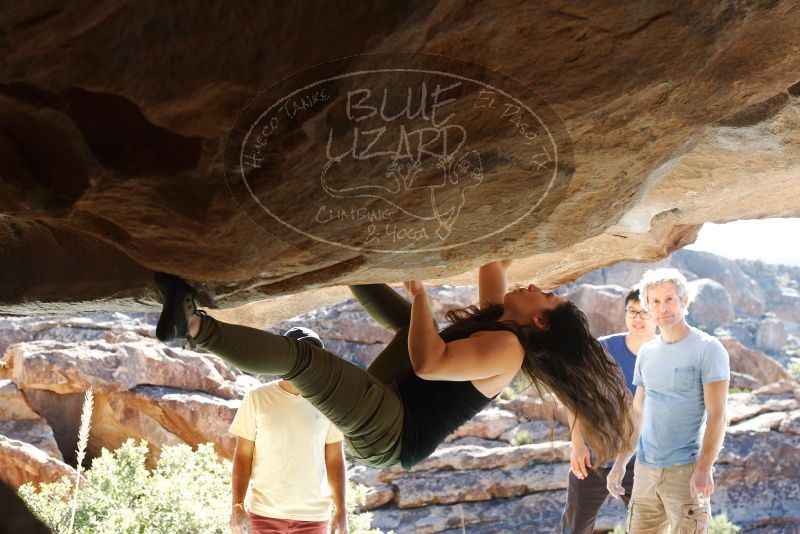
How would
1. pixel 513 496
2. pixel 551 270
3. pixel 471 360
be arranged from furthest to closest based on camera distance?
pixel 513 496
pixel 551 270
pixel 471 360

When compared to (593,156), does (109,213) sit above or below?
below

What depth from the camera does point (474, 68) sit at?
5.53 feet

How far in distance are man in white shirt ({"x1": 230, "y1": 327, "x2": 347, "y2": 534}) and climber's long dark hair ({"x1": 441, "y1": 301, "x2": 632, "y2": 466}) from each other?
3.31 ft

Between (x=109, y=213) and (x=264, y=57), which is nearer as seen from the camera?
(x=264, y=57)

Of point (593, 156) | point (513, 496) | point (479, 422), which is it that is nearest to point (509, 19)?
point (593, 156)

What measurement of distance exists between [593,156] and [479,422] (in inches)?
404

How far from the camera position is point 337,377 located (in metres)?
2.73

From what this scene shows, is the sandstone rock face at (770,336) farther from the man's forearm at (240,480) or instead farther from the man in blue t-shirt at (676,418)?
the man's forearm at (240,480)

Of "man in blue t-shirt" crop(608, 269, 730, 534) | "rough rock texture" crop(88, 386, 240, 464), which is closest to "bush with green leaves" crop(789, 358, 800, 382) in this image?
"rough rock texture" crop(88, 386, 240, 464)

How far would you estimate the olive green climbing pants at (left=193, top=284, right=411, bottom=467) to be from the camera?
2473 mm

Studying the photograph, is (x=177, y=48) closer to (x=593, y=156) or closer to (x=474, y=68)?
(x=474, y=68)

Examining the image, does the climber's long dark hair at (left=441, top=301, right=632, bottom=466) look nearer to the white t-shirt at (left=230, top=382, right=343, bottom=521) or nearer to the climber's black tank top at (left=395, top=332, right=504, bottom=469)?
the climber's black tank top at (left=395, top=332, right=504, bottom=469)

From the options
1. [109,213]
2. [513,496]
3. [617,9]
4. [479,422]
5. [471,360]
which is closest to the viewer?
[617,9]

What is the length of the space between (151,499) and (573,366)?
4.06m
